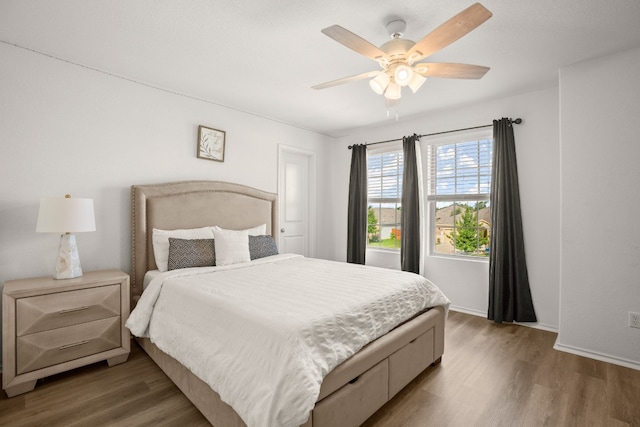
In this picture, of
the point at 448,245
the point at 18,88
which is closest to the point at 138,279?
the point at 18,88

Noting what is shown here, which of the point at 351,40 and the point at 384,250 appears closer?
the point at 351,40

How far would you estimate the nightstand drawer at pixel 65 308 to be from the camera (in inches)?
81.2

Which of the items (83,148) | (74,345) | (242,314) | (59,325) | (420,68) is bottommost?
(74,345)

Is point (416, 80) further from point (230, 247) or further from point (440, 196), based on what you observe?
point (440, 196)

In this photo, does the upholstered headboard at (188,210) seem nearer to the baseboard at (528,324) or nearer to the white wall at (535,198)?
the white wall at (535,198)

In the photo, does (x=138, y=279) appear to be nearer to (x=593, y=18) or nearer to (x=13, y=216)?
(x=13, y=216)

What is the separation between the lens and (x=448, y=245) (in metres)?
4.06

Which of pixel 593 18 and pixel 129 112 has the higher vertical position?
pixel 593 18

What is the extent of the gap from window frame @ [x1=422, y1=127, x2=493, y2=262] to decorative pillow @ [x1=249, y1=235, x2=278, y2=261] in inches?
82.5

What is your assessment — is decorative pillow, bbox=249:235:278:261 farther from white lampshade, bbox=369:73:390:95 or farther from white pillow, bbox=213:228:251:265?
white lampshade, bbox=369:73:390:95

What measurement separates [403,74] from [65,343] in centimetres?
297

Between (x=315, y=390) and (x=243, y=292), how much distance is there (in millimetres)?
921

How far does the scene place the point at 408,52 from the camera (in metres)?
1.89

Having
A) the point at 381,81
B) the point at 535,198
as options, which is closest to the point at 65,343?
the point at 381,81
